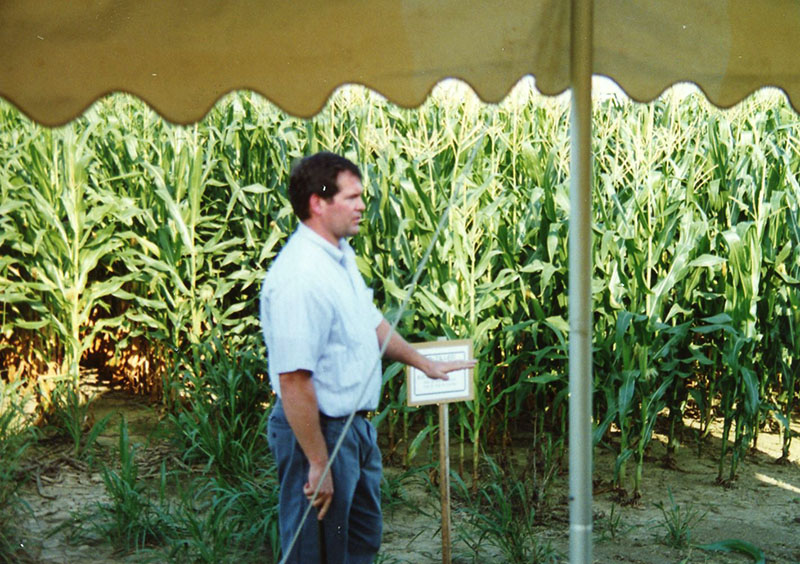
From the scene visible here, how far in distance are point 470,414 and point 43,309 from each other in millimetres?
2354

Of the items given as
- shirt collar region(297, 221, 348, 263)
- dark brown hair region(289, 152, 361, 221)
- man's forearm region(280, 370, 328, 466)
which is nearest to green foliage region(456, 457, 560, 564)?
man's forearm region(280, 370, 328, 466)

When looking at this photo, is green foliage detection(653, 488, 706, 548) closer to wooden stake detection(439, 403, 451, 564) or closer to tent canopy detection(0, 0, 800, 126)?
wooden stake detection(439, 403, 451, 564)

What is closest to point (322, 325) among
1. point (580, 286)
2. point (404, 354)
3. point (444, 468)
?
point (404, 354)

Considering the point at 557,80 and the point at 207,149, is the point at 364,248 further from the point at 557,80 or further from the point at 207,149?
the point at 557,80

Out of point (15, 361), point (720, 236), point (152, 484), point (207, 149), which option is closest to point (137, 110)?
point (207, 149)

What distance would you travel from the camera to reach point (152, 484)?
4.35m

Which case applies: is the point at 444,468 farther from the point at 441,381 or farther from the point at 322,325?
the point at 322,325

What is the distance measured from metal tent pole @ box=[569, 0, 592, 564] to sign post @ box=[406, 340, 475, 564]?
612 mm

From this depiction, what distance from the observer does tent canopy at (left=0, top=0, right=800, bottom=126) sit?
6.49 ft

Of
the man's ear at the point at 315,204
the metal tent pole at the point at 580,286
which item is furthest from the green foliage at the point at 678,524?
the man's ear at the point at 315,204

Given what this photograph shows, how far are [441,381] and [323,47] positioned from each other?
50.2 inches

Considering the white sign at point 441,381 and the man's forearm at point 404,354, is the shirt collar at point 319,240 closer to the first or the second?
the man's forearm at point 404,354

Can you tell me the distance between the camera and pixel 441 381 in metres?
3.04

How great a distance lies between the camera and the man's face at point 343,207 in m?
2.42
